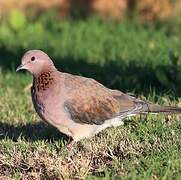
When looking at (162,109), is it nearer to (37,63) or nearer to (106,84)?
(37,63)

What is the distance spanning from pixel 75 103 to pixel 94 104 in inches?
8.7

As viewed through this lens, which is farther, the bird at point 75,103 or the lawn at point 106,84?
the bird at point 75,103

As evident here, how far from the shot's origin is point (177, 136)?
246 inches

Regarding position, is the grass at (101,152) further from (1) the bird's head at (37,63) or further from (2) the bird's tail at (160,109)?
(1) the bird's head at (37,63)

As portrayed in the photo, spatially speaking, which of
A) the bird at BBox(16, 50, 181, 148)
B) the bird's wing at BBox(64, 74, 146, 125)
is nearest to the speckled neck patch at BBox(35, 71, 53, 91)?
the bird at BBox(16, 50, 181, 148)

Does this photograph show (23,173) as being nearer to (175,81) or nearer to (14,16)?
(175,81)

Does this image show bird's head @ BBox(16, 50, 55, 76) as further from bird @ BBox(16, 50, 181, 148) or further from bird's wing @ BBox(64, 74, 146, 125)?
bird's wing @ BBox(64, 74, 146, 125)

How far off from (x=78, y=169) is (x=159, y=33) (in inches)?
297

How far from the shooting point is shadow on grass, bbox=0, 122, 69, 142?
6973mm

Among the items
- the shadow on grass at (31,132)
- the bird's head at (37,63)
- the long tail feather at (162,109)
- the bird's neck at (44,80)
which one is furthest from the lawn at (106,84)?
the bird's head at (37,63)

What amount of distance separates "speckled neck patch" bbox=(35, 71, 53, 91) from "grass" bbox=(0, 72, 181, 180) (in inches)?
19.3

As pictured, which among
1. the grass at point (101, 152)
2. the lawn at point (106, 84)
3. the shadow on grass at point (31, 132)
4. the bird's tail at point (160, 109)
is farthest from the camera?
the shadow on grass at point (31, 132)

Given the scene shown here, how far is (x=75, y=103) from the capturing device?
6418 millimetres

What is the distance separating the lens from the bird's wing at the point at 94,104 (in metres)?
6.41
